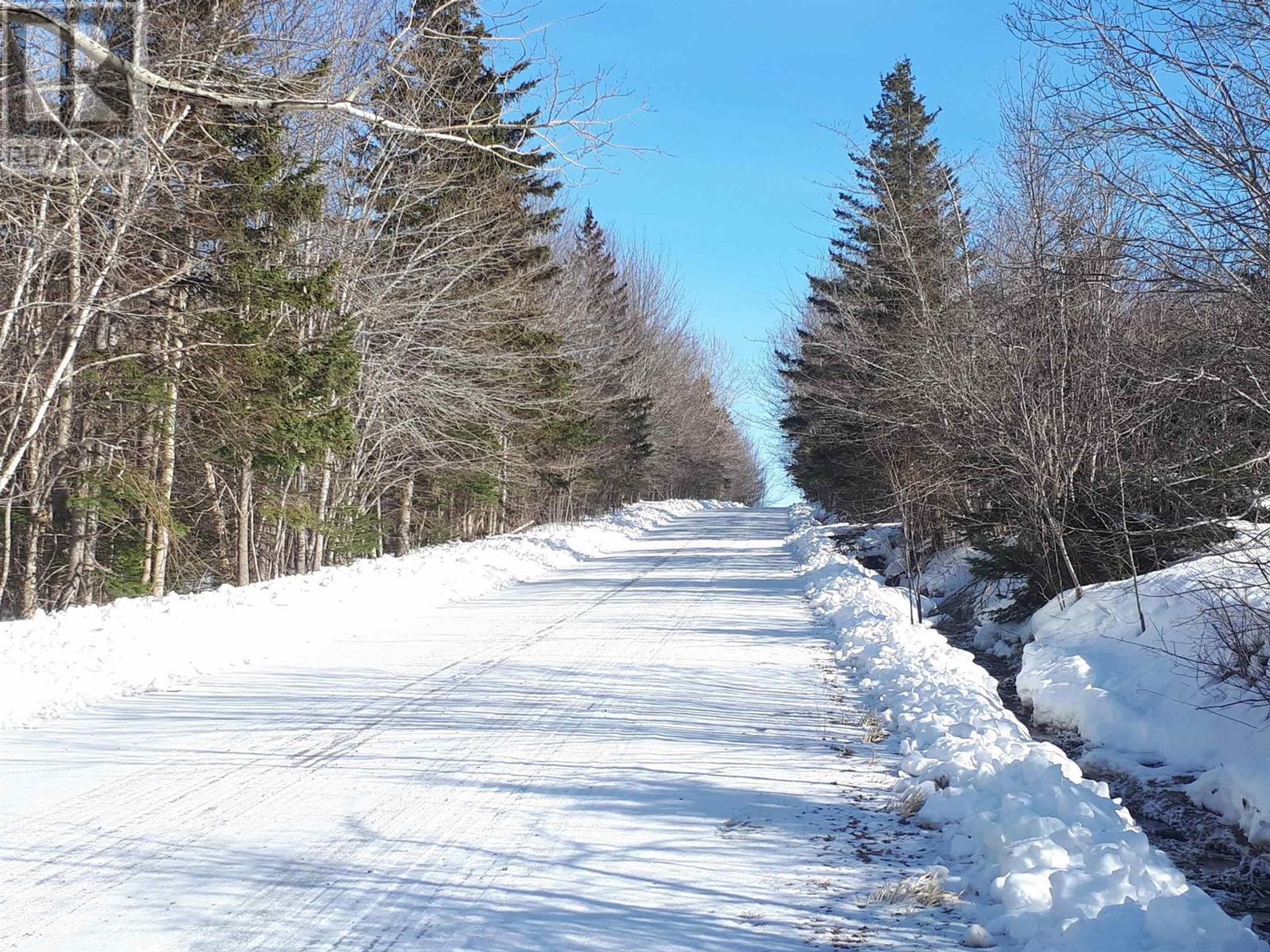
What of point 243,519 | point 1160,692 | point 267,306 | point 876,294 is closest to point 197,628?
point 267,306

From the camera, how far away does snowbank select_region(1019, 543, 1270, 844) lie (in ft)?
21.5

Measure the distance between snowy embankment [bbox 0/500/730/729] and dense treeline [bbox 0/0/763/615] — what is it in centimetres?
228

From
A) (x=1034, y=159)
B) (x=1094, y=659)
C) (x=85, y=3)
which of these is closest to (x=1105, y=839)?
(x=1094, y=659)

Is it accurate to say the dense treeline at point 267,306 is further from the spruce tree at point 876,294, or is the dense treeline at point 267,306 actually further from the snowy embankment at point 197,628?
the spruce tree at point 876,294

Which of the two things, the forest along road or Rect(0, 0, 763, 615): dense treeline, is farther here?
Rect(0, 0, 763, 615): dense treeline

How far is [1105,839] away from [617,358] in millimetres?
30430

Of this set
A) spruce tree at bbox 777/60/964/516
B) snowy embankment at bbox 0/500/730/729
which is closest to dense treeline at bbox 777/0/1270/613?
spruce tree at bbox 777/60/964/516

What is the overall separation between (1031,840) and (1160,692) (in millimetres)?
4909

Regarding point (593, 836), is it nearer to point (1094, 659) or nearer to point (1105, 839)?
point (1105, 839)

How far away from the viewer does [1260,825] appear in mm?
5789

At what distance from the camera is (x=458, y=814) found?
16.6 feet

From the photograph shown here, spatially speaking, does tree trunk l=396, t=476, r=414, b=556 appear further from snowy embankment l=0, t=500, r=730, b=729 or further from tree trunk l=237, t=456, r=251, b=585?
tree trunk l=237, t=456, r=251, b=585

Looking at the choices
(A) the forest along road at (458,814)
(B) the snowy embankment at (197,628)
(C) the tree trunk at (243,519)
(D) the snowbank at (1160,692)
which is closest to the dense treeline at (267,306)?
(C) the tree trunk at (243,519)

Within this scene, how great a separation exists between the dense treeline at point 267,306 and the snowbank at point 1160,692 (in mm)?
6151
